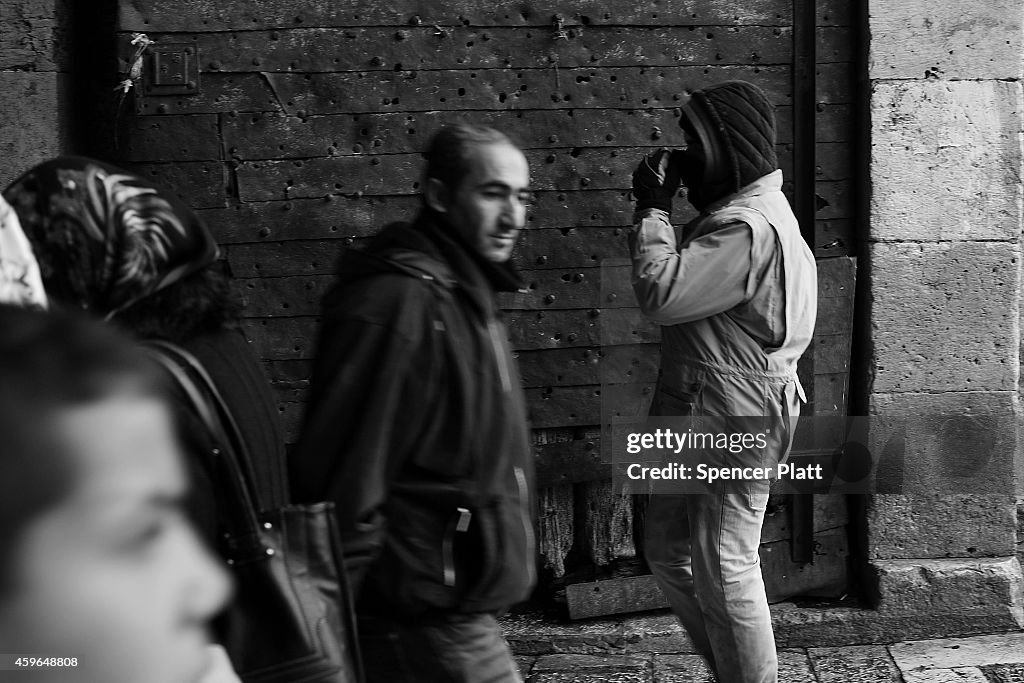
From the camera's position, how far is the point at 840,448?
4484mm

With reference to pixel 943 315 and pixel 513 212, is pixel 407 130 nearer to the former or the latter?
pixel 513 212

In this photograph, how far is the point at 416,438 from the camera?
2.14m

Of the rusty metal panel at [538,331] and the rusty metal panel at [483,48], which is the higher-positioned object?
the rusty metal panel at [483,48]

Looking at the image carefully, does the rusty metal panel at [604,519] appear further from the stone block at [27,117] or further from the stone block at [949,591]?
the stone block at [27,117]

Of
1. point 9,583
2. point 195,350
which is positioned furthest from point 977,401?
point 9,583

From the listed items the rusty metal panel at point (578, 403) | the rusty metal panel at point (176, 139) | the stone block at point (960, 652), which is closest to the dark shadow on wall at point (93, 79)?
the rusty metal panel at point (176, 139)

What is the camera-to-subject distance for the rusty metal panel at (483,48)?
4301 mm

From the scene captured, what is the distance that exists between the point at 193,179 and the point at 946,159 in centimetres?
304

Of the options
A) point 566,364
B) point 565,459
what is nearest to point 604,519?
point 565,459

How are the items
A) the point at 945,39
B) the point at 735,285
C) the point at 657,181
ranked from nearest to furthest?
the point at 735,285 → the point at 657,181 → the point at 945,39

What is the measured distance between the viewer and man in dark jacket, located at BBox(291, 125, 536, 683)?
6.72 feet

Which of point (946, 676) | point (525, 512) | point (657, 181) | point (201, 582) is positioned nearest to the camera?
point (201, 582)

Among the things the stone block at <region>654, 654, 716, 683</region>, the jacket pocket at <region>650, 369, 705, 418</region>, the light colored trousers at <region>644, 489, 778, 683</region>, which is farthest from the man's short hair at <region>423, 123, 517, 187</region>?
the stone block at <region>654, 654, 716, 683</region>

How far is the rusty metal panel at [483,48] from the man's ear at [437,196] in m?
2.10
